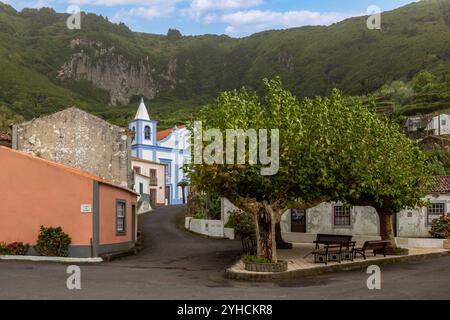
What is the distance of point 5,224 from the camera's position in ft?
77.0

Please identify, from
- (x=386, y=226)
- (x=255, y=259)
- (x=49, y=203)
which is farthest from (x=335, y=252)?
(x=49, y=203)

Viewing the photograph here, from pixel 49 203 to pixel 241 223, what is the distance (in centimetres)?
1393

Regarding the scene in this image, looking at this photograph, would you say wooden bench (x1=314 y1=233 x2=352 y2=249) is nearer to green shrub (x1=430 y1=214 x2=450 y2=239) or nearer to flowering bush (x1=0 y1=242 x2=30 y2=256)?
green shrub (x1=430 y1=214 x2=450 y2=239)

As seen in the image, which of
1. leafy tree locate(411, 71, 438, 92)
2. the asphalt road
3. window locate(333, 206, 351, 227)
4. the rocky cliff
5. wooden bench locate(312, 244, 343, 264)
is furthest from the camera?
the rocky cliff

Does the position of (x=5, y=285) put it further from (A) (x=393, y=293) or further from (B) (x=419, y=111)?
(B) (x=419, y=111)

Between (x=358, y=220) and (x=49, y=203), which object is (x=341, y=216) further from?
(x=49, y=203)

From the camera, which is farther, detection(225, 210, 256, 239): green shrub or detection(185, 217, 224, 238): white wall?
detection(185, 217, 224, 238): white wall

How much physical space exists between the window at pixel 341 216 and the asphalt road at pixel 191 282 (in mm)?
8724

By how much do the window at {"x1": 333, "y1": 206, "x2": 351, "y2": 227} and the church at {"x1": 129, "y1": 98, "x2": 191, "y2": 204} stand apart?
33966mm

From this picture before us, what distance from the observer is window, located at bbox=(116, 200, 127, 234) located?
26.0 m

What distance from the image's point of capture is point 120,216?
26422 mm

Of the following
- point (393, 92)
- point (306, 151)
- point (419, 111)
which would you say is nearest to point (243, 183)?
point (306, 151)

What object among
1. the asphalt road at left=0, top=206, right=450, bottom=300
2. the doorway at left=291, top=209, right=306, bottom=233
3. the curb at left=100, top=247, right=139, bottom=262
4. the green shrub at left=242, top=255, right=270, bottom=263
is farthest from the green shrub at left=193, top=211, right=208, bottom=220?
the green shrub at left=242, top=255, right=270, bottom=263

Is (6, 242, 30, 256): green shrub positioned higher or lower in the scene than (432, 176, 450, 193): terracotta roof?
lower
